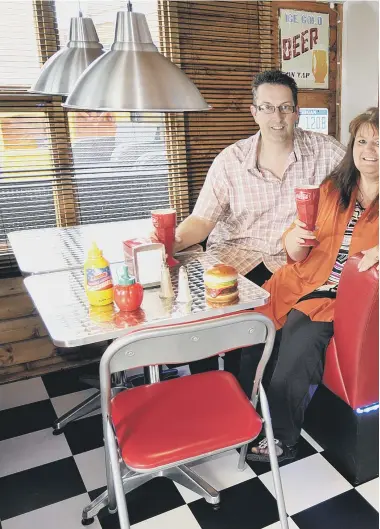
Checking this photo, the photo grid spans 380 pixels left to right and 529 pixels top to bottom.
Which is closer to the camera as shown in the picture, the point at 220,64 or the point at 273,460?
the point at 273,460

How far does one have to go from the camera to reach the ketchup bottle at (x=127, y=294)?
149 centimetres

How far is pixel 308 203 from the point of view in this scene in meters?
1.52

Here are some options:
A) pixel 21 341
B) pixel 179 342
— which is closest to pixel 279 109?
A: pixel 179 342

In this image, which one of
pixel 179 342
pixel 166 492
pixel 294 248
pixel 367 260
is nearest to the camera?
pixel 179 342

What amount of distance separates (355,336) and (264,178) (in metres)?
0.98

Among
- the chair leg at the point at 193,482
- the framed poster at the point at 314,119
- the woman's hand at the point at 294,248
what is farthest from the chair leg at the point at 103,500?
the framed poster at the point at 314,119

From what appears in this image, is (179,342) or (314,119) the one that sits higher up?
(314,119)

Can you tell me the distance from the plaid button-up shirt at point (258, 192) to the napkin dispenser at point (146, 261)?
0.76m

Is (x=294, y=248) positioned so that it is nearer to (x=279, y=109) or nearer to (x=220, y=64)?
(x=279, y=109)

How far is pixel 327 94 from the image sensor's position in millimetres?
3408

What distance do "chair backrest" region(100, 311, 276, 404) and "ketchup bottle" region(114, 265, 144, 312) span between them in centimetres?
29

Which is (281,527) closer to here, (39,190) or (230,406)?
(230,406)

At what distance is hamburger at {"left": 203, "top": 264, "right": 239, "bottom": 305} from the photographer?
1.53 metres

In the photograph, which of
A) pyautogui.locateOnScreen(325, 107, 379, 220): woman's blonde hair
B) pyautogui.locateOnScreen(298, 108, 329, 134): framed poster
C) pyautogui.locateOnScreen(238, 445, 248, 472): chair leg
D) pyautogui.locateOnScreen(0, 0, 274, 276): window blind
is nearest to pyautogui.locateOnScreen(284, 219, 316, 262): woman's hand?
pyautogui.locateOnScreen(325, 107, 379, 220): woman's blonde hair
